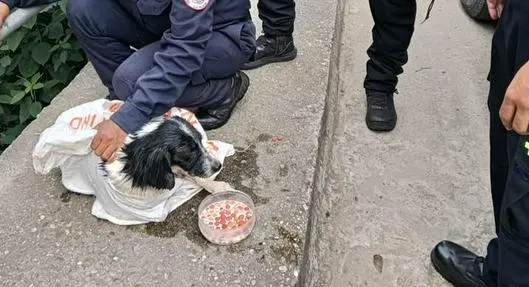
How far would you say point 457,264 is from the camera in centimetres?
246

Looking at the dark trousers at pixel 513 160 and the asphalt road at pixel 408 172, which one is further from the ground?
the dark trousers at pixel 513 160

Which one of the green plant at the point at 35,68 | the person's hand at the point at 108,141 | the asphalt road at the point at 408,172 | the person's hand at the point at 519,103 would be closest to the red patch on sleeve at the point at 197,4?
the person's hand at the point at 108,141

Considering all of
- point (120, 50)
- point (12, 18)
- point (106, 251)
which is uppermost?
point (12, 18)

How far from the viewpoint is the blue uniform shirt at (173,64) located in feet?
7.67

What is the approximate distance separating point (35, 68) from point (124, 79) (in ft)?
3.43

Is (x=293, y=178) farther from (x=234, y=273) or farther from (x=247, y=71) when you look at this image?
(x=247, y=71)

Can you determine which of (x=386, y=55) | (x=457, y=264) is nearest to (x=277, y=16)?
(x=386, y=55)

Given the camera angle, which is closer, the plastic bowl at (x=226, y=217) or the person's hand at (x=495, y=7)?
the person's hand at (x=495, y=7)

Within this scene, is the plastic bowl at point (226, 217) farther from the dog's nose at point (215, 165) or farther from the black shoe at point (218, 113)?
the black shoe at point (218, 113)

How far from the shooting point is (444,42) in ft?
13.4

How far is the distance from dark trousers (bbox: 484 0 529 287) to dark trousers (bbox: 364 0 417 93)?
105 cm

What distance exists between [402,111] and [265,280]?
1633mm

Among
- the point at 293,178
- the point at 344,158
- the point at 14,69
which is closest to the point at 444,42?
the point at 344,158

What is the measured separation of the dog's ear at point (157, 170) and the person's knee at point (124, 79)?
0.56 m
